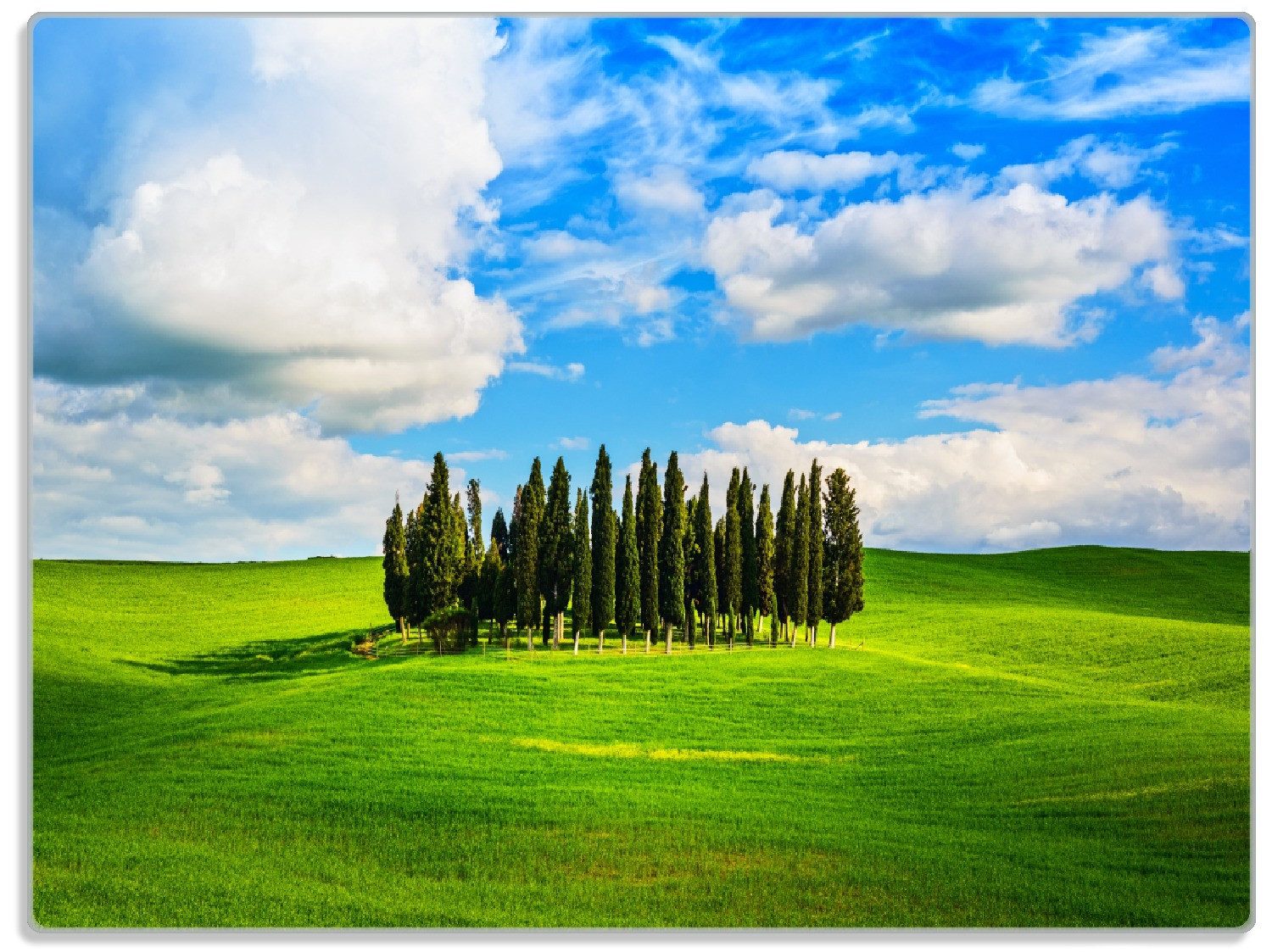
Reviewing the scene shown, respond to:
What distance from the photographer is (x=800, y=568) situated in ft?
96.5

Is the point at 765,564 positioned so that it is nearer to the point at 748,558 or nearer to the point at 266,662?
the point at 748,558

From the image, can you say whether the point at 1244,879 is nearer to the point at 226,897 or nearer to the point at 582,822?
the point at 582,822

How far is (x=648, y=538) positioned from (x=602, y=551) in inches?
74.1

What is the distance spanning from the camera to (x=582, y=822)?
41.9 feet

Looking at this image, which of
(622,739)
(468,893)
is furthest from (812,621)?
(468,893)

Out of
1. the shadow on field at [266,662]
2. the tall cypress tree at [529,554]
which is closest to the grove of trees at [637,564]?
the tall cypress tree at [529,554]

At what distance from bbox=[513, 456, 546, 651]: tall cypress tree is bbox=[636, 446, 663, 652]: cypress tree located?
3149 mm

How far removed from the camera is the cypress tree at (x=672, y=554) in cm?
2778

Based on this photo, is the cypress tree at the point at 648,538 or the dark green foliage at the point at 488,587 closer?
the cypress tree at the point at 648,538

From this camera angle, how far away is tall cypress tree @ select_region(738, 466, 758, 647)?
3139 centimetres

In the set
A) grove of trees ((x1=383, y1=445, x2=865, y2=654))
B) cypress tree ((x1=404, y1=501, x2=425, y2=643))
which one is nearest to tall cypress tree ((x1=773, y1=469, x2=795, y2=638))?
grove of trees ((x1=383, y1=445, x2=865, y2=654))

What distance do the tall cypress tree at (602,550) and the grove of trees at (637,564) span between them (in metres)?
0.04

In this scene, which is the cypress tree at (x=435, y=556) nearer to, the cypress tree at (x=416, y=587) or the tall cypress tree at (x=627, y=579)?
the cypress tree at (x=416, y=587)

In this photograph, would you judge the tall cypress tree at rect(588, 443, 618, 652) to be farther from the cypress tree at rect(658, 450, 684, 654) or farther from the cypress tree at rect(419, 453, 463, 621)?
the cypress tree at rect(419, 453, 463, 621)
